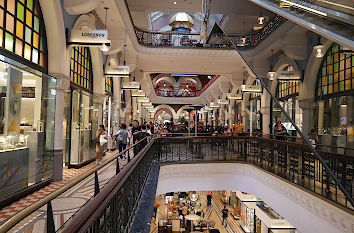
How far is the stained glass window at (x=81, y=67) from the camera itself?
7566mm

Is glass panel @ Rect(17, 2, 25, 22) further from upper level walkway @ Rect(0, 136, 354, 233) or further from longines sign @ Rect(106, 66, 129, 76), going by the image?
longines sign @ Rect(106, 66, 129, 76)

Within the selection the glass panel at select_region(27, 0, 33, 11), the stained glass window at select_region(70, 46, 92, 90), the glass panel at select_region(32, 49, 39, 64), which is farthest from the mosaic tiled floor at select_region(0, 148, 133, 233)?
the stained glass window at select_region(70, 46, 92, 90)

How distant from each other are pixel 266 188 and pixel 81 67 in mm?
6269

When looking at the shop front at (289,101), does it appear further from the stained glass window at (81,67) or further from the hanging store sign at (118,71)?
the hanging store sign at (118,71)

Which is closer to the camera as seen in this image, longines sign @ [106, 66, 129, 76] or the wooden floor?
longines sign @ [106, 66, 129, 76]

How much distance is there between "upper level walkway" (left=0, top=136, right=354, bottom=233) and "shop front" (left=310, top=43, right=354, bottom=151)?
10 cm

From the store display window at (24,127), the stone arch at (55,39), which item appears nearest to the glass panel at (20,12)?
the stone arch at (55,39)

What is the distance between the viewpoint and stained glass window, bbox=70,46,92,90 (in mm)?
7566

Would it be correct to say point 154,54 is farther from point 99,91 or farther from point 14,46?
point 14,46

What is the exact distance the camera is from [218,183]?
30.4 feet

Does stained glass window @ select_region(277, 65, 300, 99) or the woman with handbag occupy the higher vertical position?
stained glass window @ select_region(277, 65, 300, 99)

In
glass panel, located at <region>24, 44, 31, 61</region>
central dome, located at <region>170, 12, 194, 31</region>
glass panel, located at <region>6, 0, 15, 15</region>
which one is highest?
central dome, located at <region>170, 12, 194, 31</region>

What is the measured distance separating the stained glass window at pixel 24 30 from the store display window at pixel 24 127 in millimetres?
455

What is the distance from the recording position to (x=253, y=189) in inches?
329
